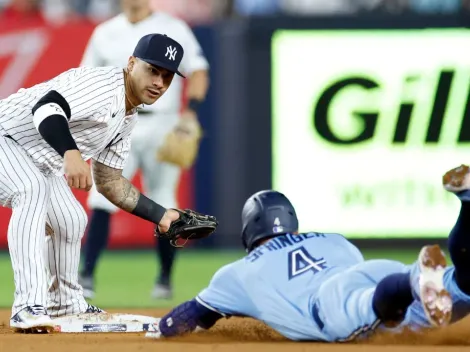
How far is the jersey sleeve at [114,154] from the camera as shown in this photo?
19.4ft

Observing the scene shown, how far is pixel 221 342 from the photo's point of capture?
5148 millimetres

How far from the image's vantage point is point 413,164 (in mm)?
10586

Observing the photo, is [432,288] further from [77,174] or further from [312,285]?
[77,174]

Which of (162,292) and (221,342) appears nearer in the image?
(221,342)

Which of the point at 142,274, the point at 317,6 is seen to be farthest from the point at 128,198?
the point at 317,6

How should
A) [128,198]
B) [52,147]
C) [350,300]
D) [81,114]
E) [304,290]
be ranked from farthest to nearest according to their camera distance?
[128,198] < [81,114] < [52,147] < [304,290] < [350,300]

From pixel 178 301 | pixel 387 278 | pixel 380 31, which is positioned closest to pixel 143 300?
pixel 178 301

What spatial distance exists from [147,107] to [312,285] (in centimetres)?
378

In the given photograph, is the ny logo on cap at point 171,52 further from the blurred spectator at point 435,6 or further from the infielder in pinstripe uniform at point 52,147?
the blurred spectator at point 435,6

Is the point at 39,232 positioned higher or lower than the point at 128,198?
lower

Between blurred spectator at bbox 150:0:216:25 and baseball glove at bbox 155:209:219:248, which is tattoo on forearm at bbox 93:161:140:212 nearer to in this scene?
baseball glove at bbox 155:209:219:248

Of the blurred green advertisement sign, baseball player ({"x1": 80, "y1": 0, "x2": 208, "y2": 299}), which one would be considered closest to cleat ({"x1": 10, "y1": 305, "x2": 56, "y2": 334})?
baseball player ({"x1": 80, "y1": 0, "x2": 208, "y2": 299})

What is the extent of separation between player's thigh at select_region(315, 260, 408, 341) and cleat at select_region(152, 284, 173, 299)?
307 cm

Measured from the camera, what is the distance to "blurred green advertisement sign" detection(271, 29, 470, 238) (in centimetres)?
1055
